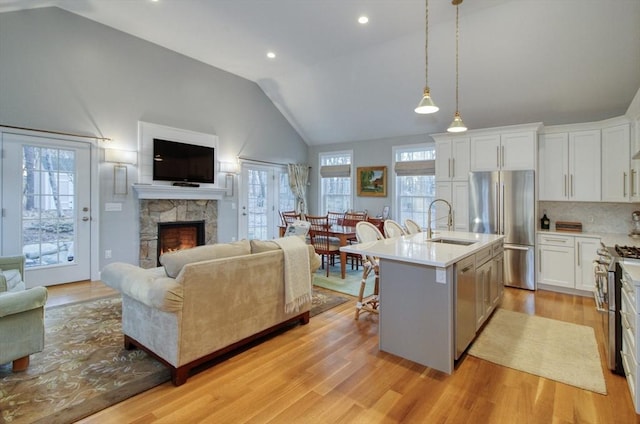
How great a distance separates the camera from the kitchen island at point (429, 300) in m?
2.39

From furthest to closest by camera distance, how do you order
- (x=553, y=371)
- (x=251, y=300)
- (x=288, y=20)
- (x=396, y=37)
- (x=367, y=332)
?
(x=396, y=37)
(x=288, y=20)
(x=367, y=332)
(x=251, y=300)
(x=553, y=371)

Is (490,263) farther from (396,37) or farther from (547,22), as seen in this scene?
(396,37)

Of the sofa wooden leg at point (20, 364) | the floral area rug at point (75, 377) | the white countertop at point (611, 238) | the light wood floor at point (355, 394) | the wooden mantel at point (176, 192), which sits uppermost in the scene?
the wooden mantel at point (176, 192)

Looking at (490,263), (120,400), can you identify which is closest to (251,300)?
(120,400)

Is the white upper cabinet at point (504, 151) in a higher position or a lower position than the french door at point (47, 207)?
higher

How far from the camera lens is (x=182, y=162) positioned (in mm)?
5691

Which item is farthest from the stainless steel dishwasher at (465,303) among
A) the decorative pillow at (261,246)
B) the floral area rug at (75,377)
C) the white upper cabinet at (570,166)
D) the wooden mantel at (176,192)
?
the wooden mantel at (176,192)

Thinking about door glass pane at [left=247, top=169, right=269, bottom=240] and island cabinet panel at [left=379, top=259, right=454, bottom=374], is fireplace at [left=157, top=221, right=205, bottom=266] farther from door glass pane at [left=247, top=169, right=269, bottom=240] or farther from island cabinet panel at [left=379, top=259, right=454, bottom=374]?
island cabinet panel at [left=379, top=259, right=454, bottom=374]

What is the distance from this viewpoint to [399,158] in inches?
274

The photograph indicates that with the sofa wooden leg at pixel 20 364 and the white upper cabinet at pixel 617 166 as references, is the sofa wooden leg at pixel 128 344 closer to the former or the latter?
the sofa wooden leg at pixel 20 364

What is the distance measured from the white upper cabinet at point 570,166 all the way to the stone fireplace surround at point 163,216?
5.59 metres

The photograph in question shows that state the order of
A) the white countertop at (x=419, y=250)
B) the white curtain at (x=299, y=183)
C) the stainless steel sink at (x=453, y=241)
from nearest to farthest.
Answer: the white countertop at (x=419, y=250) < the stainless steel sink at (x=453, y=241) < the white curtain at (x=299, y=183)

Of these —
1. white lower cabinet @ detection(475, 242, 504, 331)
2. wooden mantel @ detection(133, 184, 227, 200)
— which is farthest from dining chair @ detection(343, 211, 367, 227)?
white lower cabinet @ detection(475, 242, 504, 331)

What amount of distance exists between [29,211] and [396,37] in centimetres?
563
